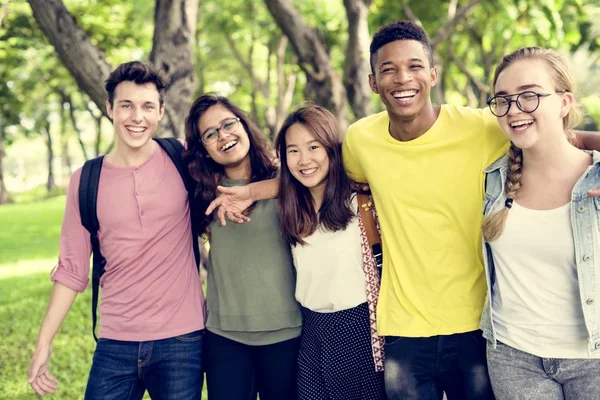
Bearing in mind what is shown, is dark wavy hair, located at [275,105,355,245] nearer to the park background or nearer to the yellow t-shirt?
the yellow t-shirt

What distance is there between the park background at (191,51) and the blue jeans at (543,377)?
120 cm

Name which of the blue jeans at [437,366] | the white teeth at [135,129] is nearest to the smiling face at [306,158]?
the white teeth at [135,129]

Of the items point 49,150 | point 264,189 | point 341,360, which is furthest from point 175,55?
point 49,150

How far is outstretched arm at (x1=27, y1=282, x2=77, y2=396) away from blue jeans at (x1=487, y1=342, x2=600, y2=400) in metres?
2.21

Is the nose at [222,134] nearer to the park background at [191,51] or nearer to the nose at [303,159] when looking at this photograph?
the nose at [303,159]

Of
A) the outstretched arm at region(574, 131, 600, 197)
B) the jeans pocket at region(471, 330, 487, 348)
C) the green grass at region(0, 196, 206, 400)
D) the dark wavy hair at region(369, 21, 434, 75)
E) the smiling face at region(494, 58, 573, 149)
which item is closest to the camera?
the smiling face at region(494, 58, 573, 149)

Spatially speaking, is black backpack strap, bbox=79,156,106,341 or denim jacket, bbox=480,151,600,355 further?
black backpack strap, bbox=79,156,106,341

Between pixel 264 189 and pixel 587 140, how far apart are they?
1643 millimetres

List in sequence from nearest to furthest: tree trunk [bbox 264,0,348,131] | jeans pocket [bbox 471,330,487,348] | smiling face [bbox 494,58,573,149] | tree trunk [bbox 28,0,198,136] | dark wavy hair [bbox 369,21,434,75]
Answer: smiling face [bbox 494,58,573,149] < jeans pocket [bbox 471,330,487,348] < dark wavy hair [bbox 369,21,434,75] < tree trunk [bbox 28,0,198,136] < tree trunk [bbox 264,0,348,131]

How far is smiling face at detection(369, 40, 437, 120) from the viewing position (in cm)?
317

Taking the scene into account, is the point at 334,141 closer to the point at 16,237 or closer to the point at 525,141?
the point at 525,141

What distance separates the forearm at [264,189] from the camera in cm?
355

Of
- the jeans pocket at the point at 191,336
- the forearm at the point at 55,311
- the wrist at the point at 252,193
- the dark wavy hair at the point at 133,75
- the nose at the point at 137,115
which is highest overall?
the dark wavy hair at the point at 133,75

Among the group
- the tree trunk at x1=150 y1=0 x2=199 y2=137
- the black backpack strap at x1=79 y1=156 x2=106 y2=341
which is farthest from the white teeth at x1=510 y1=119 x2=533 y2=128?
the tree trunk at x1=150 y1=0 x2=199 y2=137
